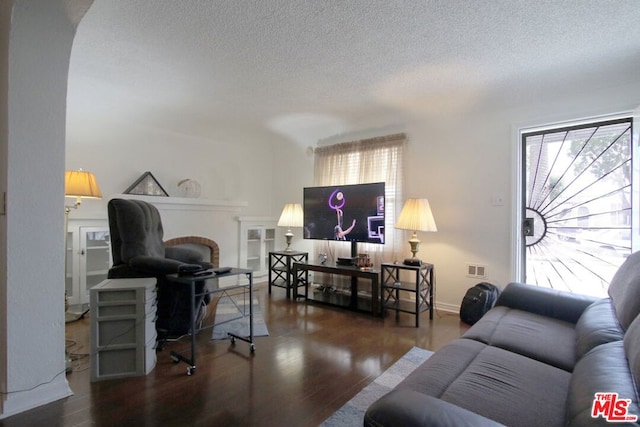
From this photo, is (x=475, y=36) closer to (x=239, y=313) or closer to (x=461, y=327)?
(x=461, y=327)

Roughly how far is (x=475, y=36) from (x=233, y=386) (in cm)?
280

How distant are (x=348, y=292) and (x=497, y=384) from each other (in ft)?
10.1

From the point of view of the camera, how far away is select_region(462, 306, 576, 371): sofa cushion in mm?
1553

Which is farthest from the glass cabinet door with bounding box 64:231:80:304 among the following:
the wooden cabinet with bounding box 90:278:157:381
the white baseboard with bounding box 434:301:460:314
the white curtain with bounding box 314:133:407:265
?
the white baseboard with bounding box 434:301:460:314

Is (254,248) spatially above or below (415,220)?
below

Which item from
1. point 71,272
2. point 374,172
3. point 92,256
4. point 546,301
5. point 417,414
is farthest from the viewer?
point 374,172

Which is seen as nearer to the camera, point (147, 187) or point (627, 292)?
point (627, 292)

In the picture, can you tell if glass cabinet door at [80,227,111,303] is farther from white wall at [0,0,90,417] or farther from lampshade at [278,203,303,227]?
lampshade at [278,203,303,227]

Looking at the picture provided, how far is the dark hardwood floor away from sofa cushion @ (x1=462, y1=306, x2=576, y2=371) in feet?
2.45

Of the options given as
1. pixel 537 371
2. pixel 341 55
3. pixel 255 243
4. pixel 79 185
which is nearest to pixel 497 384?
pixel 537 371

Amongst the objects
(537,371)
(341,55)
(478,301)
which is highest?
(341,55)

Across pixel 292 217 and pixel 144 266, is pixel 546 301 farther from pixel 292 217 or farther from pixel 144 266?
pixel 292 217

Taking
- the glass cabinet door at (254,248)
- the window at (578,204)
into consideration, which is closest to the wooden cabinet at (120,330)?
the glass cabinet door at (254,248)

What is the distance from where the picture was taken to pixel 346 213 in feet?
13.0
